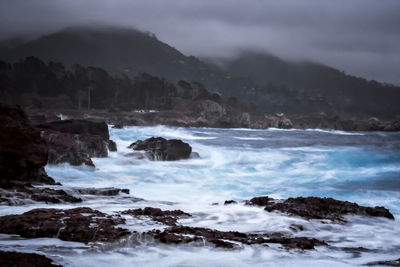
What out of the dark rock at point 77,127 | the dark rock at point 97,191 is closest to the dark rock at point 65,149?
the dark rock at point 77,127

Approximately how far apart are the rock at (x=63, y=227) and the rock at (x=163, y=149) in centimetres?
1231

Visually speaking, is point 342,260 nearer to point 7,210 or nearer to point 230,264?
point 230,264

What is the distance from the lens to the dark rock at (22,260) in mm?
2735

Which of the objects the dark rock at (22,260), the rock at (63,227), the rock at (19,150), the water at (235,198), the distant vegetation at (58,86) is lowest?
the water at (235,198)

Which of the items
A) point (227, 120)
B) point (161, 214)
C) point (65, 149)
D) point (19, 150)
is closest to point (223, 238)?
point (161, 214)

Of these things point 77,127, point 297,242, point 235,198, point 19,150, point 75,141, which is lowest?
point 235,198

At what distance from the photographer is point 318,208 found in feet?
20.7

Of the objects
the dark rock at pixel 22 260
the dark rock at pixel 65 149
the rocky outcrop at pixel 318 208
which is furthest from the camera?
the dark rock at pixel 65 149

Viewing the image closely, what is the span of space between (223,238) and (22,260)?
7.22 feet

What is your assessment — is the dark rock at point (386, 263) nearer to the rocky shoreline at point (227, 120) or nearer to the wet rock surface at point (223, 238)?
the wet rock surface at point (223, 238)

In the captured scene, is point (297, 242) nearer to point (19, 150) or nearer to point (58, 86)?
point (19, 150)

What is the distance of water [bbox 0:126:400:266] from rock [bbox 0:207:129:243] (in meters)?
0.16

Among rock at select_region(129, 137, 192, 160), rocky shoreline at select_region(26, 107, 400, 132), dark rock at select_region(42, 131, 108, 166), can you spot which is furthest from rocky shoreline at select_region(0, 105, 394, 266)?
rocky shoreline at select_region(26, 107, 400, 132)

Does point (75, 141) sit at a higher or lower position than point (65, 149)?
higher
